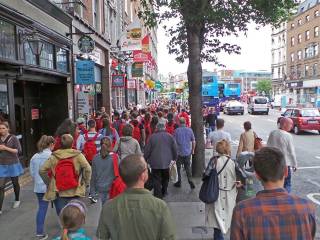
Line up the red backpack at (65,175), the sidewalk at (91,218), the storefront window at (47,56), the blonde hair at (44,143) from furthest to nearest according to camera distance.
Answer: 1. the storefront window at (47,56)
2. the sidewalk at (91,218)
3. the blonde hair at (44,143)
4. the red backpack at (65,175)

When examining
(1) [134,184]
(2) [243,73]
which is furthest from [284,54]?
(1) [134,184]

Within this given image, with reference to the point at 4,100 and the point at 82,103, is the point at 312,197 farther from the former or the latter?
the point at 82,103

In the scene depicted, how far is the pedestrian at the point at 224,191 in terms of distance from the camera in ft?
18.0

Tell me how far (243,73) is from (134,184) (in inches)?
6544

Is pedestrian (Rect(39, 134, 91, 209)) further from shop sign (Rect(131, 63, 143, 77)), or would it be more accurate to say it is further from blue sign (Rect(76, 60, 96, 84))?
shop sign (Rect(131, 63, 143, 77))

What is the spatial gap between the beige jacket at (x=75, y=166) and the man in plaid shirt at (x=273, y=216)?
340cm

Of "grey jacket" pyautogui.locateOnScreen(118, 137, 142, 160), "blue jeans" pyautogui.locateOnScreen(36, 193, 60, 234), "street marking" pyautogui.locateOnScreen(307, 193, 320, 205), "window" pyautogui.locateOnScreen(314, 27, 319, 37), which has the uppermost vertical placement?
"window" pyautogui.locateOnScreen(314, 27, 319, 37)

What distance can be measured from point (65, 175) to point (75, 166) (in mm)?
180

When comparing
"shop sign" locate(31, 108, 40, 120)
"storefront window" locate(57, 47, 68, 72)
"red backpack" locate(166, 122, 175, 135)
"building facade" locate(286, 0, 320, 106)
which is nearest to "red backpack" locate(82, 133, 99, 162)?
"red backpack" locate(166, 122, 175, 135)

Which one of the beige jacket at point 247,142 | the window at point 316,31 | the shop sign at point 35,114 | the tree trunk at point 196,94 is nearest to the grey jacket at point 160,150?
the beige jacket at point 247,142

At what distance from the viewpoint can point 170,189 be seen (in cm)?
962

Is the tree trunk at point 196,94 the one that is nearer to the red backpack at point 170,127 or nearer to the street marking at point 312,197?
the red backpack at point 170,127

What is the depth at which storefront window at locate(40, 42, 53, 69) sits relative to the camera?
12477 millimetres

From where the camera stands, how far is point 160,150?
8055 mm
